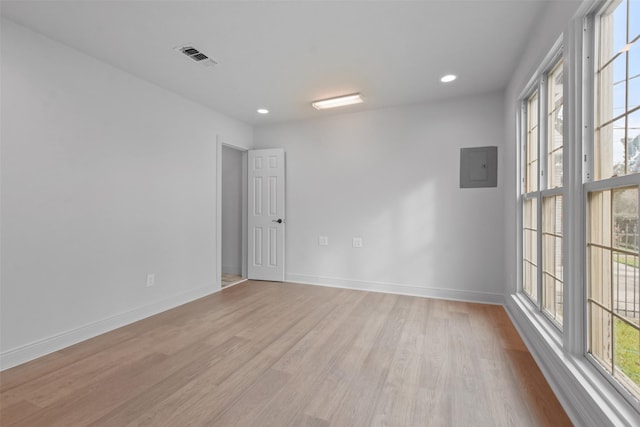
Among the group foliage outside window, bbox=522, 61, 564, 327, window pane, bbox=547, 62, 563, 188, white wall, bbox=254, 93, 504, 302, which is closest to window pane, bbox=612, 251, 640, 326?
foliage outside window, bbox=522, 61, 564, 327

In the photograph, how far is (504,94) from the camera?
130 inches

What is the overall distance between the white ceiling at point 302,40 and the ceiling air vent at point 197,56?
60mm

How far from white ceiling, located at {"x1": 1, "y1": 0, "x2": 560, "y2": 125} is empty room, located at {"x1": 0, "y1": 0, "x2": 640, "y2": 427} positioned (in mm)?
23

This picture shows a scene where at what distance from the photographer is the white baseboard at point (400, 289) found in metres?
3.45

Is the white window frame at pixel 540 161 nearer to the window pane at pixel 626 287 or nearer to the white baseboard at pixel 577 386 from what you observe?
the white baseboard at pixel 577 386

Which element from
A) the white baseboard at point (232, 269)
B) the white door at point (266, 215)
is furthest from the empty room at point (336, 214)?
the white baseboard at point (232, 269)

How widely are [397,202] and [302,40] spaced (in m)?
2.31

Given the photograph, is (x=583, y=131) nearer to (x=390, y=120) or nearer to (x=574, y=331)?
(x=574, y=331)

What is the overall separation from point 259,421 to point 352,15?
2676mm

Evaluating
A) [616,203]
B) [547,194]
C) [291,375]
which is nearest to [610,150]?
[616,203]

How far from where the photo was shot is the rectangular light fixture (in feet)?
11.5

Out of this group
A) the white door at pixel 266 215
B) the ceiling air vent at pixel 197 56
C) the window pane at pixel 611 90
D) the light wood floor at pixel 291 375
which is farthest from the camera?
the white door at pixel 266 215

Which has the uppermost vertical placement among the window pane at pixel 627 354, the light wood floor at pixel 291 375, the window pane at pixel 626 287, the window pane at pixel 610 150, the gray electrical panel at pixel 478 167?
the gray electrical panel at pixel 478 167

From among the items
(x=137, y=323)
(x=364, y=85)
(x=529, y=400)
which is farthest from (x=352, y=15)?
(x=137, y=323)
